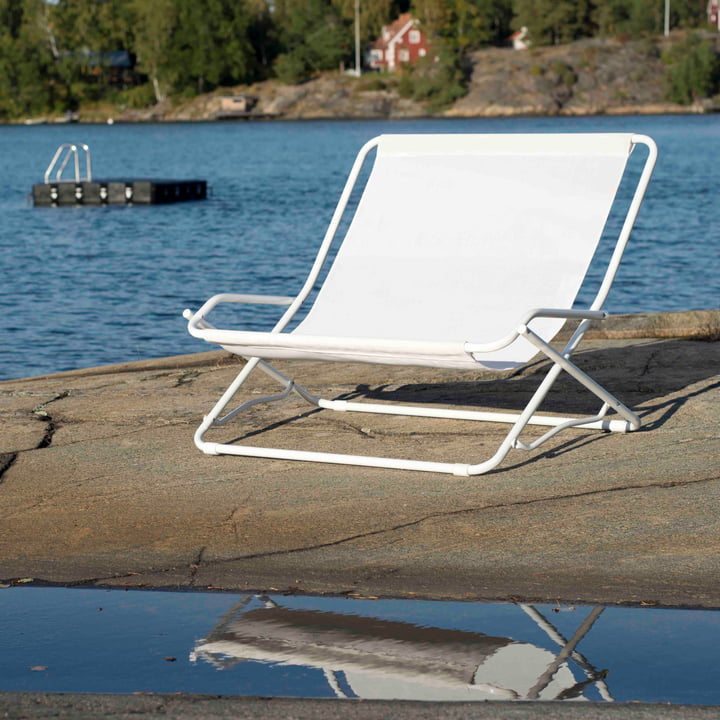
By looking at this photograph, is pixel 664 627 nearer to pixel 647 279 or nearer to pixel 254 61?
pixel 647 279

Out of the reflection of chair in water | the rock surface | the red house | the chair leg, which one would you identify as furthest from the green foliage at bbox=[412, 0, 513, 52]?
the reflection of chair in water

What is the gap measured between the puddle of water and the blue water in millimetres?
9368

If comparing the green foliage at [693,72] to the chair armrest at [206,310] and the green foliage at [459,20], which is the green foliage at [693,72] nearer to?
the green foliage at [459,20]

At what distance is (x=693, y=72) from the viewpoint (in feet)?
378

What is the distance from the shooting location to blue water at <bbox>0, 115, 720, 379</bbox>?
14.5 metres

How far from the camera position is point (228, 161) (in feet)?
200

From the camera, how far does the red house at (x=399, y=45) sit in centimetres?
13012

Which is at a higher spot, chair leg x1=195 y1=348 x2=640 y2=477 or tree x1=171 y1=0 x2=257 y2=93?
tree x1=171 y1=0 x2=257 y2=93

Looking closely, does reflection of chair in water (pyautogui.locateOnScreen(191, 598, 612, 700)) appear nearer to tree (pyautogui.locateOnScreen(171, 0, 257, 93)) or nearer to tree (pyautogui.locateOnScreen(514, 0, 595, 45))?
tree (pyautogui.locateOnScreen(171, 0, 257, 93))

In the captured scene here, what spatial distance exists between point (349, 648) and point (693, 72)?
119m

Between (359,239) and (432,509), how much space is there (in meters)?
1.62

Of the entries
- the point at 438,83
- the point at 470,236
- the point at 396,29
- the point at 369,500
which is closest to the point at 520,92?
the point at 438,83

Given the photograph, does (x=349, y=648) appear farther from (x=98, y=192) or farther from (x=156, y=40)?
(x=156, y=40)

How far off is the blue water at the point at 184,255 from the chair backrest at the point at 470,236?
7.66 m
